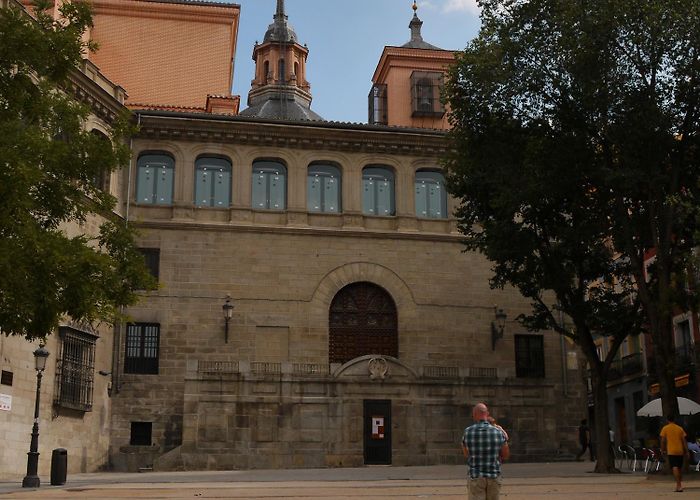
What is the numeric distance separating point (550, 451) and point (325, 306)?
9.10 m

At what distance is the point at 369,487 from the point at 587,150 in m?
10.3

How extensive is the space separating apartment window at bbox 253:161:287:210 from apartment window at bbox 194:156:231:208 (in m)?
1.00

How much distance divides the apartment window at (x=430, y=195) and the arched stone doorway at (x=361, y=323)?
11.7 feet

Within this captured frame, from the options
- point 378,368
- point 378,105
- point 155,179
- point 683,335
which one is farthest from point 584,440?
point 378,105

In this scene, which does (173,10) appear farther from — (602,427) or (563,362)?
(602,427)

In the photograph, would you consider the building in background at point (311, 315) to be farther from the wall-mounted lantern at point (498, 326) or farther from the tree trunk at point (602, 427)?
the tree trunk at point (602, 427)

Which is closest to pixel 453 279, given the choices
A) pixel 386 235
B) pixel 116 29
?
pixel 386 235

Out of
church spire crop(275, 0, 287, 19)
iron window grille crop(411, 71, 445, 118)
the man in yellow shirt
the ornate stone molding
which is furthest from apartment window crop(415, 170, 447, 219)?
church spire crop(275, 0, 287, 19)

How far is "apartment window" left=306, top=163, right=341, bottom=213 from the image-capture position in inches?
1366

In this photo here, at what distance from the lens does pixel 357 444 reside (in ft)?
97.8

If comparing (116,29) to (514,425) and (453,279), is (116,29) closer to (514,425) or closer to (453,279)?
(453,279)

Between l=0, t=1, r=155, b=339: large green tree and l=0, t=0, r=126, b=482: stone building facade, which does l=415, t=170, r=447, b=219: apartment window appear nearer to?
l=0, t=0, r=126, b=482: stone building facade

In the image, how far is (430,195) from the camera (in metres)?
35.6

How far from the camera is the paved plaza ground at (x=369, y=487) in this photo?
16.8 metres
